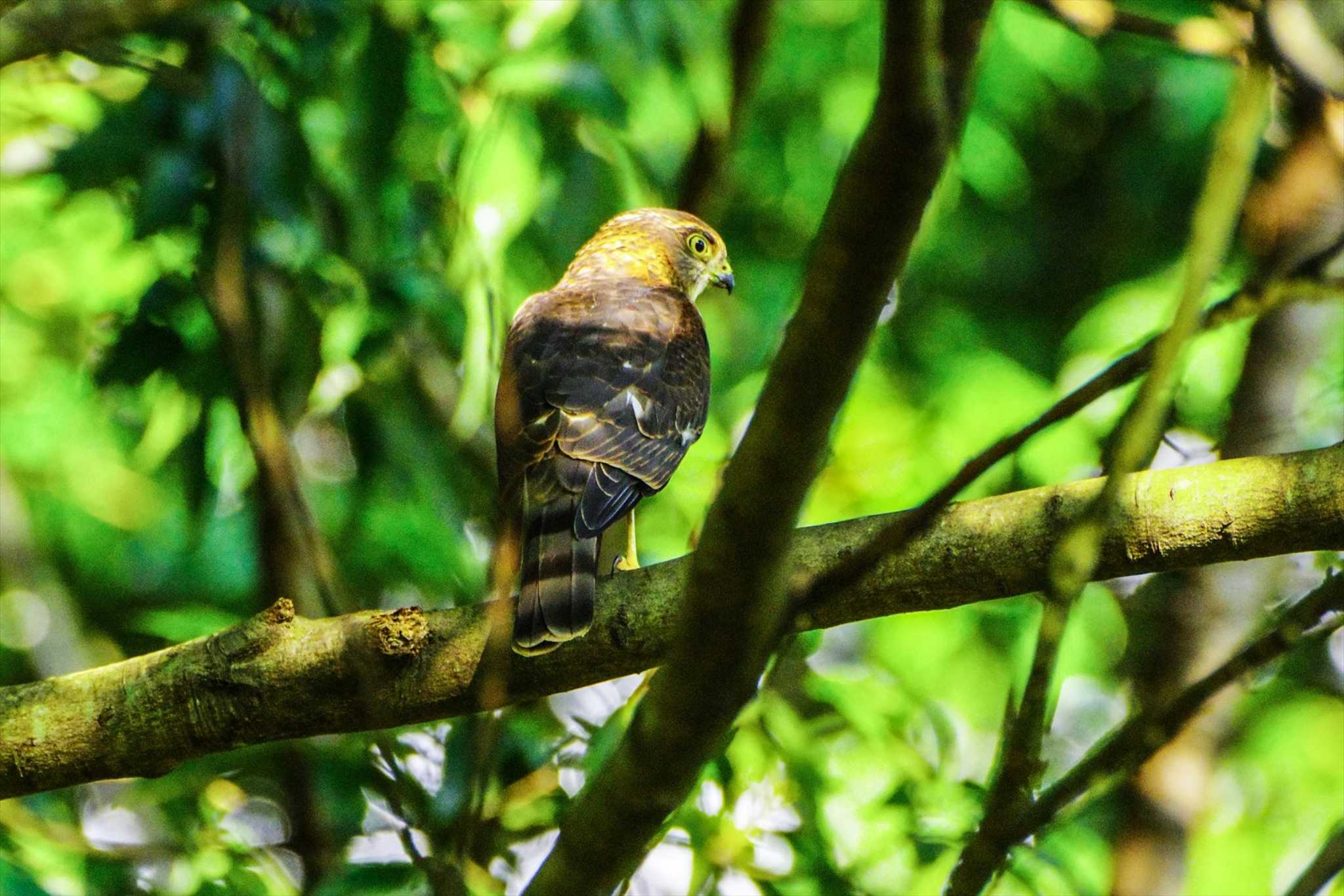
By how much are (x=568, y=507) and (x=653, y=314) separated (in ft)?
3.61

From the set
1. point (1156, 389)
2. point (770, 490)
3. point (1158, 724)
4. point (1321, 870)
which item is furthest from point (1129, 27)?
point (1321, 870)

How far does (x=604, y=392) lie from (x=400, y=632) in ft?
4.95

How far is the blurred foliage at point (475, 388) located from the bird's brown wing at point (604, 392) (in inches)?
6.9

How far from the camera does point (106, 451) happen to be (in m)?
5.74

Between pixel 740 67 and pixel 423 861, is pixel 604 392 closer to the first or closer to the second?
pixel 740 67

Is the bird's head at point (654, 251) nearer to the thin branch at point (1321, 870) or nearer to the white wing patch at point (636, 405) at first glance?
the white wing patch at point (636, 405)

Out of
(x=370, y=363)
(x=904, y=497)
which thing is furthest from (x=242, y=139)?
(x=904, y=497)

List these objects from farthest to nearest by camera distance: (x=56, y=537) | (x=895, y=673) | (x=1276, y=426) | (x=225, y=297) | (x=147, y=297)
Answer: (x=56, y=537) < (x=895, y=673) < (x=1276, y=426) < (x=147, y=297) < (x=225, y=297)

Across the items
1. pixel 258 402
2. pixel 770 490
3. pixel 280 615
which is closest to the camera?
pixel 770 490

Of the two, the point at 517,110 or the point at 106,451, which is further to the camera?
the point at 106,451

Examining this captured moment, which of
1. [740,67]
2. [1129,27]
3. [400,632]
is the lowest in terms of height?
[400,632]

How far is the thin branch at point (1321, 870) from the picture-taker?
220cm

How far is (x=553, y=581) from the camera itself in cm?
366

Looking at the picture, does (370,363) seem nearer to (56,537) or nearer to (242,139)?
(242,139)
